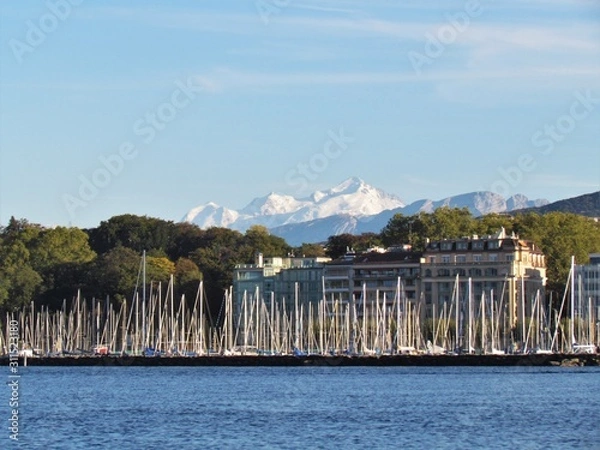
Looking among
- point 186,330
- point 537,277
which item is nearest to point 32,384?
point 186,330

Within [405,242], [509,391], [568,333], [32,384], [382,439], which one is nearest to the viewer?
[382,439]

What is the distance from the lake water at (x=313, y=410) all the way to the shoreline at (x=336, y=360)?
7607mm

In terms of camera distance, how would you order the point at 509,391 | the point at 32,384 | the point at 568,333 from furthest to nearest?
1. the point at 568,333
2. the point at 32,384
3. the point at 509,391

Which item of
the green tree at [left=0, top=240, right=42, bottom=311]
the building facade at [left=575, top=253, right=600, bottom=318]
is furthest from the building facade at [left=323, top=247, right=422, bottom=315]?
the green tree at [left=0, top=240, right=42, bottom=311]

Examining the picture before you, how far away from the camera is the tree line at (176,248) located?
15538 cm

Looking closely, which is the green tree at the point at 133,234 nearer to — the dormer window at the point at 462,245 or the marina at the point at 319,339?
the marina at the point at 319,339

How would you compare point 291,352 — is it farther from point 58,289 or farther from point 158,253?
point 158,253

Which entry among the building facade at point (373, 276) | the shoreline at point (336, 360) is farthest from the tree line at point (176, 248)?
the shoreline at point (336, 360)

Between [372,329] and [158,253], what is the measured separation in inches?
2202

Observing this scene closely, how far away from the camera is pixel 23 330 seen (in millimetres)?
142250

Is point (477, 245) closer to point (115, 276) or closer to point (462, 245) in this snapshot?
point (462, 245)

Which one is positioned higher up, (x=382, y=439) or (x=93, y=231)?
(x=93, y=231)

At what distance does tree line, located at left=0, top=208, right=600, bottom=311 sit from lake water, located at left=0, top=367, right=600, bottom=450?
48384mm

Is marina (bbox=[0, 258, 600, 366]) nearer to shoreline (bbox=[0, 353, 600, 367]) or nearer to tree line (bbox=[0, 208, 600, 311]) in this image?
shoreline (bbox=[0, 353, 600, 367])
